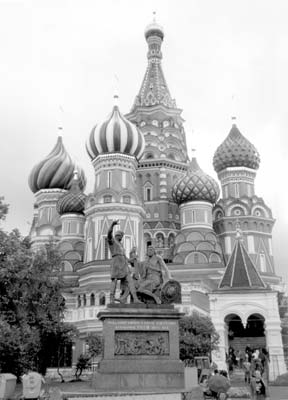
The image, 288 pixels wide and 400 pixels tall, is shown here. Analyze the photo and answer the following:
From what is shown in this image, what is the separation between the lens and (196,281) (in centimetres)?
3850

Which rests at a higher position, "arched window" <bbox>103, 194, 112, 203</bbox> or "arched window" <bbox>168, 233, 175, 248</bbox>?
"arched window" <bbox>103, 194, 112, 203</bbox>

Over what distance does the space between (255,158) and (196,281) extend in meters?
19.9

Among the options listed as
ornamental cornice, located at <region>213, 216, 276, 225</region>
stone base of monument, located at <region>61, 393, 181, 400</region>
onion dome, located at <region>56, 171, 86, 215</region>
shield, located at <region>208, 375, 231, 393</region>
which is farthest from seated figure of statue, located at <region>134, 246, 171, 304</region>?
ornamental cornice, located at <region>213, 216, 276, 225</region>

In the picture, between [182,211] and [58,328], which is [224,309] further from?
[182,211]

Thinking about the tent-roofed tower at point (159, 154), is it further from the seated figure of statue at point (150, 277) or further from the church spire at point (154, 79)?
the seated figure of statue at point (150, 277)

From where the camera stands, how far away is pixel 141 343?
1438 cm

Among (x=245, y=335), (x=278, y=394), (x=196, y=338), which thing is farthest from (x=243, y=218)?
(x=278, y=394)

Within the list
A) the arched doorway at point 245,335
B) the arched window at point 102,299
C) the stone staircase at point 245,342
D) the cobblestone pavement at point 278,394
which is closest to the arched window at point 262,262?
the arched doorway at point 245,335

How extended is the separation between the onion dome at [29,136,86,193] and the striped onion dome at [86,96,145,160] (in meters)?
9.29

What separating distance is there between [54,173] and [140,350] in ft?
145

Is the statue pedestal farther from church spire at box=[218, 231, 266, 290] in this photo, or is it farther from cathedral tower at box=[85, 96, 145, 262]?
cathedral tower at box=[85, 96, 145, 262]

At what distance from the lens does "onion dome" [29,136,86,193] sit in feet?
186

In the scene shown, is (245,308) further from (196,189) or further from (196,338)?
(196,189)

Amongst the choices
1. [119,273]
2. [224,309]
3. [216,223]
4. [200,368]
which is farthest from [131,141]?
[119,273]
